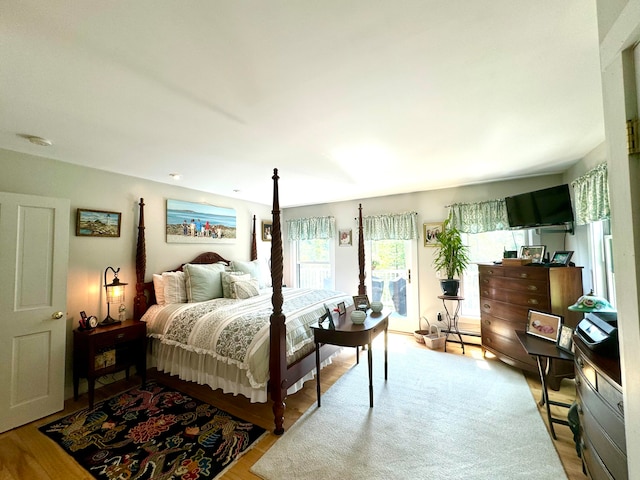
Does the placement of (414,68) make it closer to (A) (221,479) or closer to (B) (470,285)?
(A) (221,479)

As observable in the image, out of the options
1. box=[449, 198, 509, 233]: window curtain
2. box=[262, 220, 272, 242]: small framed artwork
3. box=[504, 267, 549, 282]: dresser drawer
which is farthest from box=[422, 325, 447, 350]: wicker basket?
box=[262, 220, 272, 242]: small framed artwork

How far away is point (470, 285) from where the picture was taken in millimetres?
4008

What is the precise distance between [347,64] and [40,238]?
9.86ft

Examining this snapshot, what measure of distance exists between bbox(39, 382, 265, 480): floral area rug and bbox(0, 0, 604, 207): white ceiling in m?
2.38

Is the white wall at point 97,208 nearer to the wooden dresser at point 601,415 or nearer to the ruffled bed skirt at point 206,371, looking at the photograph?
the ruffled bed skirt at point 206,371

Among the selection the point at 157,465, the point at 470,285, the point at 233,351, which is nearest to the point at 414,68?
the point at 233,351

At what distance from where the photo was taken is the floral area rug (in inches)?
69.0

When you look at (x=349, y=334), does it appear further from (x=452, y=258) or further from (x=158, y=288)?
(x=158, y=288)

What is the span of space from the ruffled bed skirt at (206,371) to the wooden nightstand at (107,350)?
0.53 ft

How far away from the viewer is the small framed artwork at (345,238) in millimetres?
4906

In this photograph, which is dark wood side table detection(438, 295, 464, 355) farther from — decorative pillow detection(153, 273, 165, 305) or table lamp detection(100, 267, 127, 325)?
table lamp detection(100, 267, 127, 325)

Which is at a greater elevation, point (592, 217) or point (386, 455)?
point (592, 217)

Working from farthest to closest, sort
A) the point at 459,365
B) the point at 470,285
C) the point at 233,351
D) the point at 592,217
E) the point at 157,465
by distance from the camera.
→ the point at 470,285 < the point at 459,365 < the point at 592,217 < the point at 233,351 < the point at 157,465

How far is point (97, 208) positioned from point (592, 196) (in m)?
5.06
